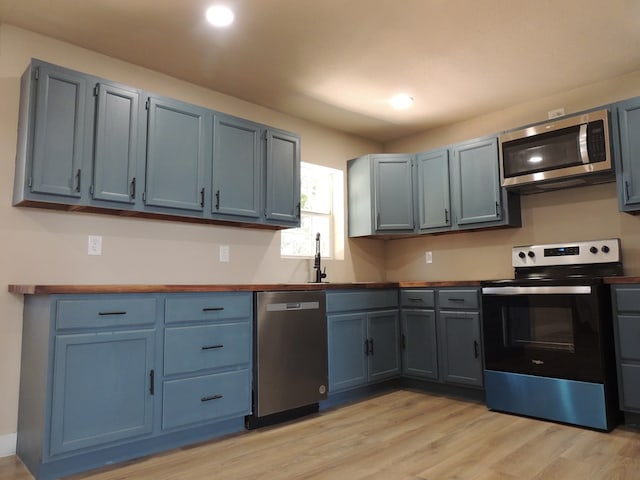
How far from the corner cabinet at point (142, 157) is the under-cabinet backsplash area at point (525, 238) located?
156 centimetres

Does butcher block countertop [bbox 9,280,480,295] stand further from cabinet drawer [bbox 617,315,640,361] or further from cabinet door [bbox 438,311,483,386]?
cabinet drawer [bbox 617,315,640,361]

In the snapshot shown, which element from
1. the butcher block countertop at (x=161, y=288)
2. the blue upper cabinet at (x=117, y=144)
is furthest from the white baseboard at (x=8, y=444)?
the blue upper cabinet at (x=117, y=144)

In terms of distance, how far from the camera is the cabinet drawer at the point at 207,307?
256 centimetres

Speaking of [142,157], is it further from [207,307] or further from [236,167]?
[207,307]

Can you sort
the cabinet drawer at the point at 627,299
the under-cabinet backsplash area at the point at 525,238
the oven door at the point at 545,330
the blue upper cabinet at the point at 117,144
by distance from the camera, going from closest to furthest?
the blue upper cabinet at the point at 117,144
the cabinet drawer at the point at 627,299
the oven door at the point at 545,330
the under-cabinet backsplash area at the point at 525,238

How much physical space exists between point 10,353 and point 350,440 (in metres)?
1.98

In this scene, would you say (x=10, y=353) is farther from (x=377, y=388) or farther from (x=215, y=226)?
(x=377, y=388)

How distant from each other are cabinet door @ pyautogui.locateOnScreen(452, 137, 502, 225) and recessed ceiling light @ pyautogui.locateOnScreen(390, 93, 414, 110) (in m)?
0.57

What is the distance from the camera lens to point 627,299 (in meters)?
2.82

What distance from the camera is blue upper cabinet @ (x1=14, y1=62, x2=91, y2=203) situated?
2471 mm

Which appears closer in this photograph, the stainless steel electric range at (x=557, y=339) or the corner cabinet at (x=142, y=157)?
the corner cabinet at (x=142, y=157)

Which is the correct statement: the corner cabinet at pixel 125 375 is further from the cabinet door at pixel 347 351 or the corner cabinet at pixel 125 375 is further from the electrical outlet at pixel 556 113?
the electrical outlet at pixel 556 113

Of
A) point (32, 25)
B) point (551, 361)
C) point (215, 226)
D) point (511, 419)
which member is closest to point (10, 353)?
point (215, 226)

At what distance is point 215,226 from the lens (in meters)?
3.48
